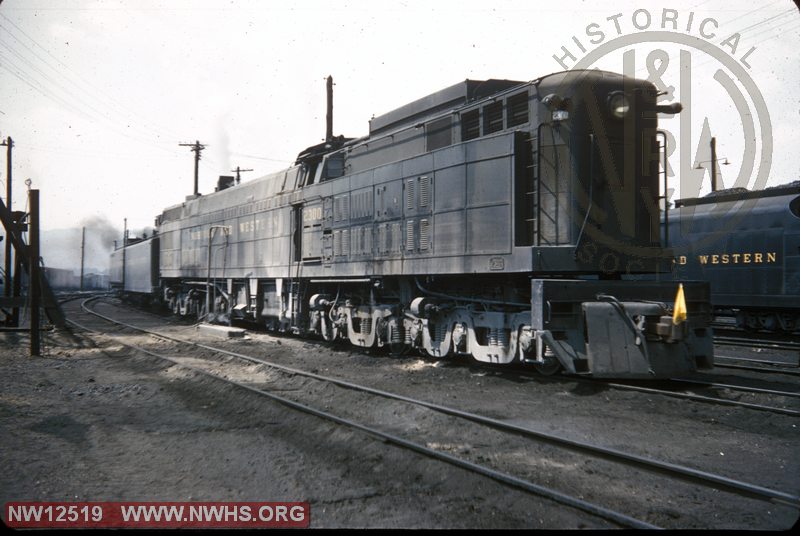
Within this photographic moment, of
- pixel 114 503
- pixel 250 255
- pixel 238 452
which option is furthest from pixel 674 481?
pixel 250 255

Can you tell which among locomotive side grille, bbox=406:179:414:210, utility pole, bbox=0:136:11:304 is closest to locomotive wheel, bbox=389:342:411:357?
locomotive side grille, bbox=406:179:414:210

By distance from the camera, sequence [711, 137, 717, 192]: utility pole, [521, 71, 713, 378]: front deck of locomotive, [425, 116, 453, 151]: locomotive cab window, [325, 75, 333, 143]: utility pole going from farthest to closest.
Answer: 1. [711, 137, 717, 192]: utility pole
2. [325, 75, 333, 143]: utility pole
3. [425, 116, 453, 151]: locomotive cab window
4. [521, 71, 713, 378]: front deck of locomotive

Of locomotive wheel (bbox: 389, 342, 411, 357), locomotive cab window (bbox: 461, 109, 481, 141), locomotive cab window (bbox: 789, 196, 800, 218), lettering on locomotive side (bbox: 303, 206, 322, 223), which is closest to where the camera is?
locomotive cab window (bbox: 461, 109, 481, 141)

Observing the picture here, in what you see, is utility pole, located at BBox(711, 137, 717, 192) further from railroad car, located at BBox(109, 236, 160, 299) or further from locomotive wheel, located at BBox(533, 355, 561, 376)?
railroad car, located at BBox(109, 236, 160, 299)

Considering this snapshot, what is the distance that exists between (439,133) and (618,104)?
9.93 ft

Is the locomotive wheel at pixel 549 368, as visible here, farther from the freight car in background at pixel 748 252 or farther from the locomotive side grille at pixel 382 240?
the freight car in background at pixel 748 252

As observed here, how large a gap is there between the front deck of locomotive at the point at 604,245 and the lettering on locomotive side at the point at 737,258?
6.41 meters

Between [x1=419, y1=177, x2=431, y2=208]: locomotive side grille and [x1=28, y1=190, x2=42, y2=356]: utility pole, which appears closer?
[x1=419, y1=177, x2=431, y2=208]: locomotive side grille

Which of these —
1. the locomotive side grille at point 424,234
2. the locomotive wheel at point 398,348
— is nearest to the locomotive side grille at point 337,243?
the locomotive wheel at point 398,348

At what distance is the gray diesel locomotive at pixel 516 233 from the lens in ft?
24.4

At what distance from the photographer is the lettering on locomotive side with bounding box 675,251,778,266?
13727mm

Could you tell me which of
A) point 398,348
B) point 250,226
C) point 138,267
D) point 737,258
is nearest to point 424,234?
point 398,348

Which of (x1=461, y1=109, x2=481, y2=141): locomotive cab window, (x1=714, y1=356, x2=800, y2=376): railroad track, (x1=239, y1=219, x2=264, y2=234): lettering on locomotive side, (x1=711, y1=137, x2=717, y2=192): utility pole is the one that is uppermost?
(x1=711, y1=137, x2=717, y2=192): utility pole
